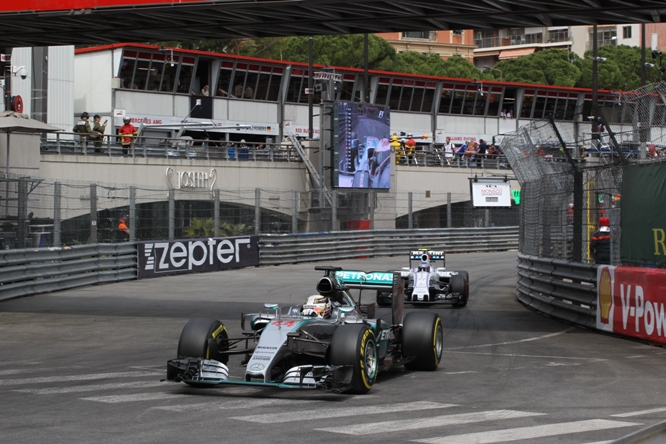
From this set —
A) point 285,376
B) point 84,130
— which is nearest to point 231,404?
point 285,376

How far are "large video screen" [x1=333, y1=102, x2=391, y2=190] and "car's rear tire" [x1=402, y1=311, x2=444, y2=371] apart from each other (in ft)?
77.9

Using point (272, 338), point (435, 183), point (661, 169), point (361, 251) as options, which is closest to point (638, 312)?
point (661, 169)

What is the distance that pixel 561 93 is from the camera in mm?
68312

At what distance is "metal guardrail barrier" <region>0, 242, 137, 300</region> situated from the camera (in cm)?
1942

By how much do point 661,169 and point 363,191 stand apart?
2236 cm

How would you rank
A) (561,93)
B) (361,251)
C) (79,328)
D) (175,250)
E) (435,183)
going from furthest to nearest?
Answer: (561,93), (435,183), (361,251), (175,250), (79,328)

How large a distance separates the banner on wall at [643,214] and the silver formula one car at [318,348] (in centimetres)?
404

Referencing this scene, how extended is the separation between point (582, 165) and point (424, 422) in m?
9.09

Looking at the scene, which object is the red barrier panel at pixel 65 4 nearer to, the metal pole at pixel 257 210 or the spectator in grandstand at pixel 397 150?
the metal pole at pixel 257 210

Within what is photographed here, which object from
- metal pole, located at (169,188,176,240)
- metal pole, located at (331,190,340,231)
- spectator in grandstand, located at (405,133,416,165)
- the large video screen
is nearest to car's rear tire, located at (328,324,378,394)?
metal pole, located at (169,188,176,240)

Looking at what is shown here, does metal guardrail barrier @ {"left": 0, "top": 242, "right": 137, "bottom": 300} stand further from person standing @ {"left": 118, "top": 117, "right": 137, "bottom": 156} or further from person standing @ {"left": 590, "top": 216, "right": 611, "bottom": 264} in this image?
person standing @ {"left": 590, "top": 216, "right": 611, "bottom": 264}

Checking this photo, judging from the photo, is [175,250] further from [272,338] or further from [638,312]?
[272,338]

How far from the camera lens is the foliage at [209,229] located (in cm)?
2656

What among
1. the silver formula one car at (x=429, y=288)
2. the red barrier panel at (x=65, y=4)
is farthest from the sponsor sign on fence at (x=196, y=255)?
the red barrier panel at (x=65, y=4)
